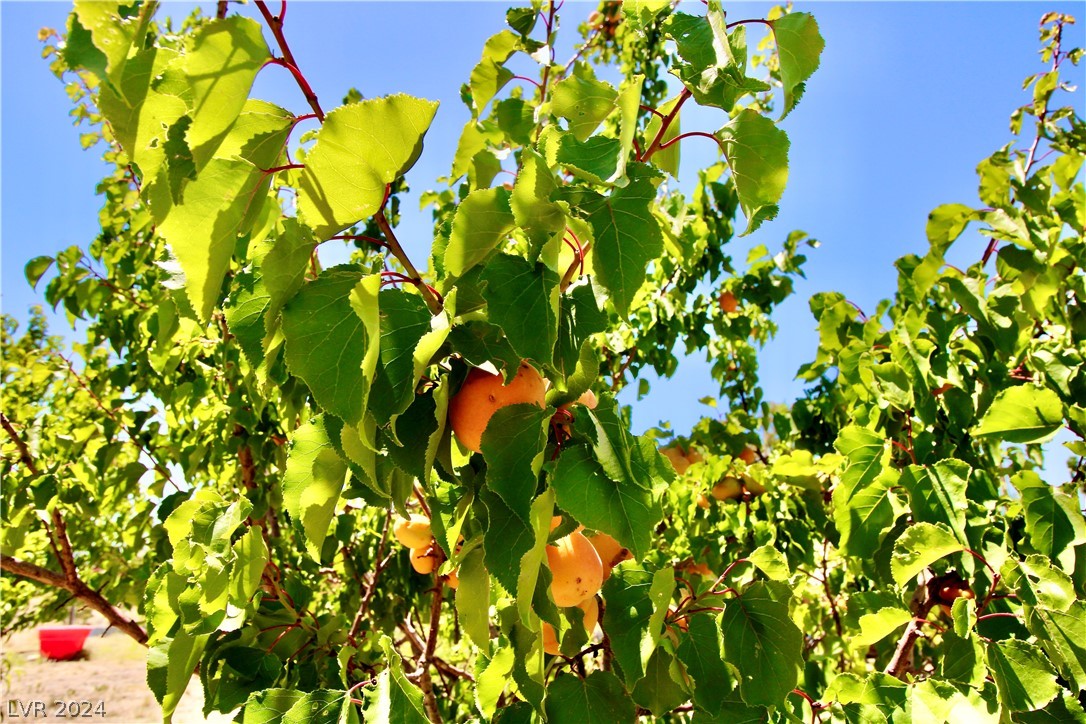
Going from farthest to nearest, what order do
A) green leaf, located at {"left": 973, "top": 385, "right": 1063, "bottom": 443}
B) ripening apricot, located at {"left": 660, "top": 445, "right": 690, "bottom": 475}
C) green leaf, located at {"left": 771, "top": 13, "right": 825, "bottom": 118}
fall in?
ripening apricot, located at {"left": 660, "top": 445, "right": 690, "bottom": 475}, green leaf, located at {"left": 973, "top": 385, "right": 1063, "bottom": 443}, green leaf, located at {"left": 771, "top": 13, "right": 825, "bottom": 118}

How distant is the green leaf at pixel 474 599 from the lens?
2.16ft

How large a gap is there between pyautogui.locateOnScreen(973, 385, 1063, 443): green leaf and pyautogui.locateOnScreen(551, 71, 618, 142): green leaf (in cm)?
91

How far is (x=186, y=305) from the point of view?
0.78m

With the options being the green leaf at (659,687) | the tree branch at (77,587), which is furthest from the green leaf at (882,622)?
the tree branch at (77,587)

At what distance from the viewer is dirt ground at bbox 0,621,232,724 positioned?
5.32 meters

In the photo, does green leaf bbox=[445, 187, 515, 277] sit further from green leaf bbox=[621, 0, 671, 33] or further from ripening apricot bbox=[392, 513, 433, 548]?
ripening apricot bbox=[392, 513, 433, 548]

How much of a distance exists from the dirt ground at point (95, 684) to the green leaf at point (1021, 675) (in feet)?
16.5

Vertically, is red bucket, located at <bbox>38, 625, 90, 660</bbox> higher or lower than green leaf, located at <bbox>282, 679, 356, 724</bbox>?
higher

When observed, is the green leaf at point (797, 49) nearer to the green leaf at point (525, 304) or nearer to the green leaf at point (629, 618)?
the green leaf at point (525, 304)

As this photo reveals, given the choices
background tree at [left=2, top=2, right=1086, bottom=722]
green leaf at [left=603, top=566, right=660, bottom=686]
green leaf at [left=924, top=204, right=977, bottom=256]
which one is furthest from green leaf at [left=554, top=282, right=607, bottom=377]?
green leaf at [left=924, top=204, right=977, bottom=256]

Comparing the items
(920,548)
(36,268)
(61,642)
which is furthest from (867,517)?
(61,642)

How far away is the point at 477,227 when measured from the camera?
561mm

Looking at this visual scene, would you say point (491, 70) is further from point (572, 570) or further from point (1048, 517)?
point (1048, 517)

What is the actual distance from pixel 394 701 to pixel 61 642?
1029 centimetres
